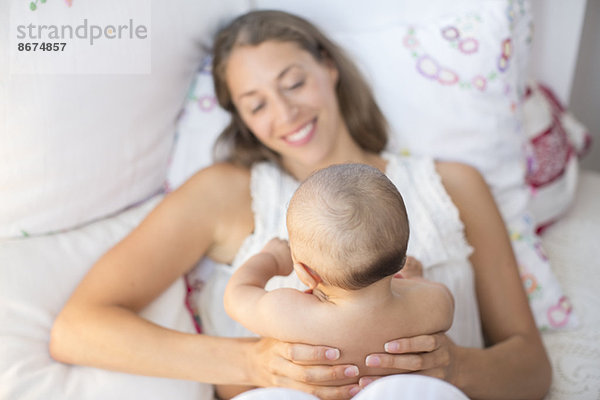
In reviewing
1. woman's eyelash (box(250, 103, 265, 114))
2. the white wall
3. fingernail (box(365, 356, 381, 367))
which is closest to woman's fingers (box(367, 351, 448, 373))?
fingernail (box(365, 356, 381, 367))

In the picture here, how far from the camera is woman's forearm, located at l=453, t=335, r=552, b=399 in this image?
3.53 ft

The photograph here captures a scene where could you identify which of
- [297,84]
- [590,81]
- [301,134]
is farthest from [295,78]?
[590,81]

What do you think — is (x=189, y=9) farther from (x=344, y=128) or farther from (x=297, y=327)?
(x=297, y=327)

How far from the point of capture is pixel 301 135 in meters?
1.29

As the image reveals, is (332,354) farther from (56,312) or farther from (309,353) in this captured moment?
Answer: (56,312)

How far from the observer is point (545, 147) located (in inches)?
65.9

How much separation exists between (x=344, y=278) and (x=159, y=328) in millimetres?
501

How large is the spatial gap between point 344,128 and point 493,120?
40cm

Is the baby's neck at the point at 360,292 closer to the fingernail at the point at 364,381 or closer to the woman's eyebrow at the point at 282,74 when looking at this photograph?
the fingernail at the point at 364,381

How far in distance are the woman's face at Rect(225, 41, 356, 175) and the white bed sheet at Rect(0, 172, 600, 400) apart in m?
0.34

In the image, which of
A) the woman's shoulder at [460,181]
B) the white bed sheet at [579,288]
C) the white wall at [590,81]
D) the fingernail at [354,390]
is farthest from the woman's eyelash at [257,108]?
the white wall at [590,81]

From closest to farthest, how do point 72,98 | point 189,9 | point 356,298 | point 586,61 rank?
point 356,298 → point 72,98 → point 189,9 → point 586,61

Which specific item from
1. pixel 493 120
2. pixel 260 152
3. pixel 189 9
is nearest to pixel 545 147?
pixel 493 120

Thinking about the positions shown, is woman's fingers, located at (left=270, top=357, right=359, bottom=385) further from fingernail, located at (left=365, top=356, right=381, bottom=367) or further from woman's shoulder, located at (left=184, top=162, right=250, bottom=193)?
woman's shoulder, located at (left=184, top=162, right=250, bottom=193)
